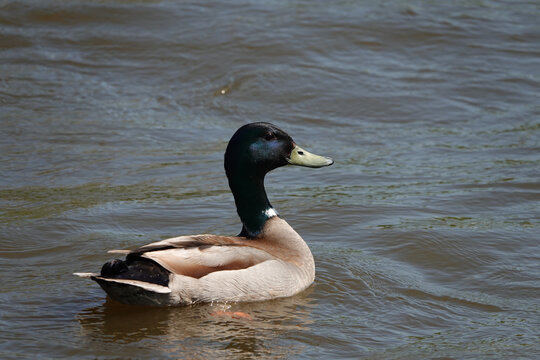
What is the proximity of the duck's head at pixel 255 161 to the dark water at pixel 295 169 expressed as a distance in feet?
2.73

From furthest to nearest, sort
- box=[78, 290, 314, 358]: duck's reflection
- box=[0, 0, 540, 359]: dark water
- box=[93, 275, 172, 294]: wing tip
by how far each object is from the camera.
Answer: box=[0, 0, 540, 359]: dark water, box=[93, 275, 172, 294]: wing tip, box=[78, 290, 314, 358]: duck's reflection

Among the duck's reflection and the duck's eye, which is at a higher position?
the duck's eye

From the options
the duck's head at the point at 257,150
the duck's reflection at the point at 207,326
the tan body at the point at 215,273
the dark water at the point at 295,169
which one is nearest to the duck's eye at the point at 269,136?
the duck's head at the point at 257,150

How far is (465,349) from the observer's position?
20.5 ft

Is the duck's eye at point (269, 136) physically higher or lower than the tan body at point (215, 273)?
higher

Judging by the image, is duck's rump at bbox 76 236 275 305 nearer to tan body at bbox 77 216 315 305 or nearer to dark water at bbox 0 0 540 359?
tan body at bbox 77 216 315 305

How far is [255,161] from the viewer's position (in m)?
7.74

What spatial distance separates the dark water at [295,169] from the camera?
6602 mm

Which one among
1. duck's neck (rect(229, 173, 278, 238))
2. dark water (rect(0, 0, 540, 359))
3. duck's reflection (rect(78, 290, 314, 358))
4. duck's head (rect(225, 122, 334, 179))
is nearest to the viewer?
duck's reflection (rect(78, 290, 314, 358))

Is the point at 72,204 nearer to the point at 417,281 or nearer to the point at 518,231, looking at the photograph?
the point at 417,281

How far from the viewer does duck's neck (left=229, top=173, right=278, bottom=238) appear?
25.6 feet

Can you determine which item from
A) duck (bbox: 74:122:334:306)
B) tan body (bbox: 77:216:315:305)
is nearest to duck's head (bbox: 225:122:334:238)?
duck (bbox: 74:122:334:306)

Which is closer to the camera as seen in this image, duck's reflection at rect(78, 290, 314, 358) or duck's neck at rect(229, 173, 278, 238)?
duck's reflection at rect(78, 290, 314, 358)

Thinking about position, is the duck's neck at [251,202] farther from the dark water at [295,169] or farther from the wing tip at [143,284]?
the wing tip at [143,284]
